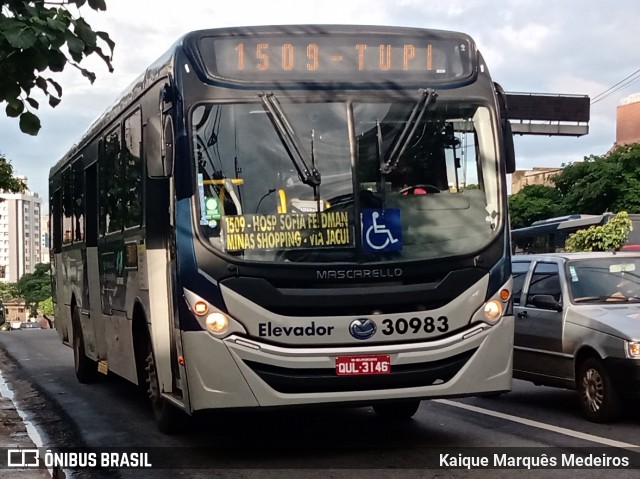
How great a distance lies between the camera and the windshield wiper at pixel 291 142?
773 centimetres

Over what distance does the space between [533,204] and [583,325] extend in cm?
4392

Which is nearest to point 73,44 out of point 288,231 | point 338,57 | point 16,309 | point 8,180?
point 288,231

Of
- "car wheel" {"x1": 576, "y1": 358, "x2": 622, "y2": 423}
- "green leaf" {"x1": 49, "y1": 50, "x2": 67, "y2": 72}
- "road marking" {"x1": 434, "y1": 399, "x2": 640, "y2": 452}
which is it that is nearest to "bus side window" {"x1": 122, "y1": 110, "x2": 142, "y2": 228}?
"green leaf" {"x1": 49, "y1": 50, "x2": 67, "y2": 72}

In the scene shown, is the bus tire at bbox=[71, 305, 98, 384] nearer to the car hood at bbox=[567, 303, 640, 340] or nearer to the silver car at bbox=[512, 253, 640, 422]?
the silver car at bbox=[512, 253, 640, 422]

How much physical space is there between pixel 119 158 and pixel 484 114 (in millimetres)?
4180

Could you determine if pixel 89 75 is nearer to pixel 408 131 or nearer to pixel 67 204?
pixel 408 131

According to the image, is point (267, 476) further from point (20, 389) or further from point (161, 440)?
point (20, 389)

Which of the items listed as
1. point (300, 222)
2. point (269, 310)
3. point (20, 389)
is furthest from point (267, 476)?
point (20, 389)

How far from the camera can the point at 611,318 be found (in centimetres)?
973

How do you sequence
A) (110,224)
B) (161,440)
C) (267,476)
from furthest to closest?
1. (110,224)
2. (161,440)
3. (267,476)

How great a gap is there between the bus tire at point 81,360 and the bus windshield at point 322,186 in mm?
7166

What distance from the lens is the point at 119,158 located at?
10648 mm

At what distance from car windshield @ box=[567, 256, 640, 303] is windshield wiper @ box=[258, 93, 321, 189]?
155 inches

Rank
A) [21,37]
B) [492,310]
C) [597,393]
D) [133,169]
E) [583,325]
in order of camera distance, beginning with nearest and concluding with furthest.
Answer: [21,37]
[492,310]
[597,393]
[133,169]
[583,325]
